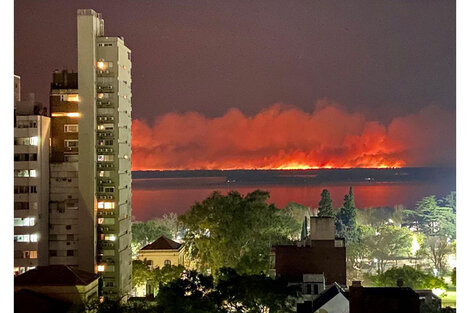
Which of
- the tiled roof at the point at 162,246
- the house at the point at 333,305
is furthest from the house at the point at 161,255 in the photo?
the house at the point at 333,305

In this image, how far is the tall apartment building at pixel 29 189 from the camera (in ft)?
39.6

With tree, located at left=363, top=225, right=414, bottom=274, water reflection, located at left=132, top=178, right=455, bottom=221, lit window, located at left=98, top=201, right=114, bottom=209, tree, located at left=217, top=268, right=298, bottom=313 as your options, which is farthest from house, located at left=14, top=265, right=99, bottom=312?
tree, located at left=363, top=225, right=414, bottom=274

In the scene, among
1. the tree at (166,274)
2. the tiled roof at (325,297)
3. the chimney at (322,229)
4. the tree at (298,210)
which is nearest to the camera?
the tiled roof at (325,297)

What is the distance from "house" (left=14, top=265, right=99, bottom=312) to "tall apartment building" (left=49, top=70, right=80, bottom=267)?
344 centimetres

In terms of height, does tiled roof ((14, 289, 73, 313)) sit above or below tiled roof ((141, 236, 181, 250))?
above

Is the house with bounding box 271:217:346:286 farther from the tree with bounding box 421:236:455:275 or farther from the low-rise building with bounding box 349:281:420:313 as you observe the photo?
the tree with bounding box 421:236:455:275

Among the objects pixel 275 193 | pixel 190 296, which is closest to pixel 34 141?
pixel 190 296

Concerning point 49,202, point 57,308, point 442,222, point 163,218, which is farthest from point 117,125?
point 442,222

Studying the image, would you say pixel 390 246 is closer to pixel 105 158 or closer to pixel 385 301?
pixel 105 158

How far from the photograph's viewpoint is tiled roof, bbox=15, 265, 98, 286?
28.5ft

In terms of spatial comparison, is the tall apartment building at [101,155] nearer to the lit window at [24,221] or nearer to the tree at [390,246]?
the lit window at [24,221]

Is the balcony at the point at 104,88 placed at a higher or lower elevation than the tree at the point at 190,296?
higher

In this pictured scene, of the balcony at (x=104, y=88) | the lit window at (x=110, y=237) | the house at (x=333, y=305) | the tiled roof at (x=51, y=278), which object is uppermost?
the balcony at (x=104, y=88)

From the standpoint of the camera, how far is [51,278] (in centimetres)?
881
